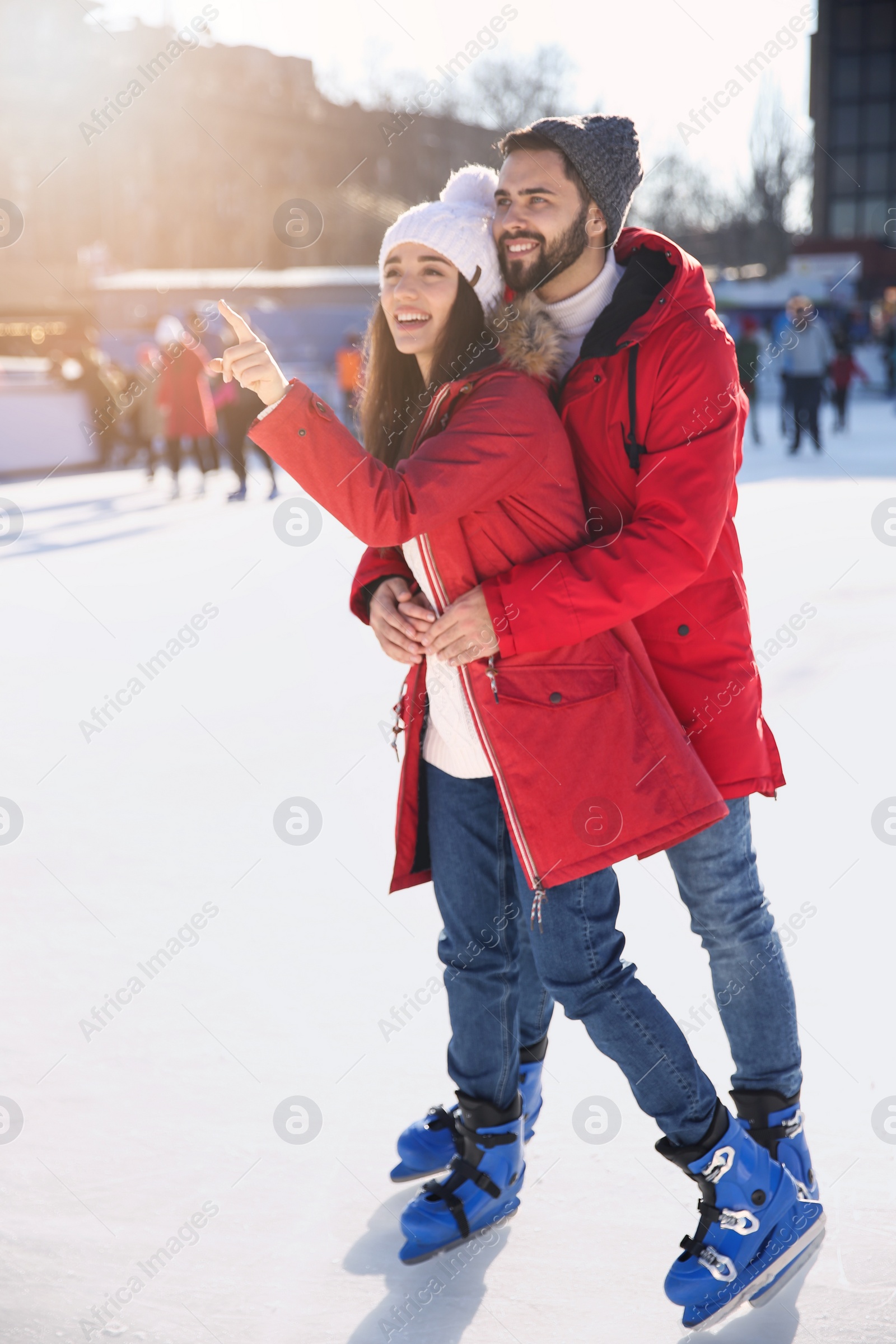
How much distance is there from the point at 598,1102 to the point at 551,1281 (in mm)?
460

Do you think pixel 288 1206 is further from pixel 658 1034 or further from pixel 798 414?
pixel 798 414

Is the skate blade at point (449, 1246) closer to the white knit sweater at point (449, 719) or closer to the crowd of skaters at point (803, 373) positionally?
the white knit sweater at point (449, 719)

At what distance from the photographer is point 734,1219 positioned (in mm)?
1679

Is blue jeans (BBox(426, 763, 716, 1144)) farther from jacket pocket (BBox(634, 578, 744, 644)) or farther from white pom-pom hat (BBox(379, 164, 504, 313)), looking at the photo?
white pom-pom hat (BBox(379, 164, 504, 313))

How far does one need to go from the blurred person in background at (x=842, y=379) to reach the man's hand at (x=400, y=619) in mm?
13945

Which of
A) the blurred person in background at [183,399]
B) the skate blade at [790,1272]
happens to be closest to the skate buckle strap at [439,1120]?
the skate blade at [790,1272]

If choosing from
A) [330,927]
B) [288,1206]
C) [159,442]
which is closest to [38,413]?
[159,442]

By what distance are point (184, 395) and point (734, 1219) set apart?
10.2 m

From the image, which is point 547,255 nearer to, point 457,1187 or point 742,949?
point 742,949

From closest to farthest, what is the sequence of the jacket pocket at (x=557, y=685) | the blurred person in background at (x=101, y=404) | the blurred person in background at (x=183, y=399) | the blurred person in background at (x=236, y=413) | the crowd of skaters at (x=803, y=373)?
the jacket pocket at (x=557, y=685), the blurred person in background at (x=183, y=399), the blurred person in background at (x=236, y=413), the crowd of skaters at (x=803, y=373), the blurred person in background at (x=101, y=404)

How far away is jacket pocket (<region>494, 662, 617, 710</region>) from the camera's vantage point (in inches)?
63.4

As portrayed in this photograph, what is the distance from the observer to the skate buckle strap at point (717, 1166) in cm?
167

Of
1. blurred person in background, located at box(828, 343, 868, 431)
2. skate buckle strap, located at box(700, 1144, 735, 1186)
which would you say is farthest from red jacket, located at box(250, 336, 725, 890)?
blurred person in background, located at box(828, 343, 868, 431)

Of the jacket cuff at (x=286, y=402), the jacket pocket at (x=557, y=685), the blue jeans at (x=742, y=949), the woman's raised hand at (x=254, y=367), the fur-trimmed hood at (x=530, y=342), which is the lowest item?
the blue jeans at (x=742, y=949)
